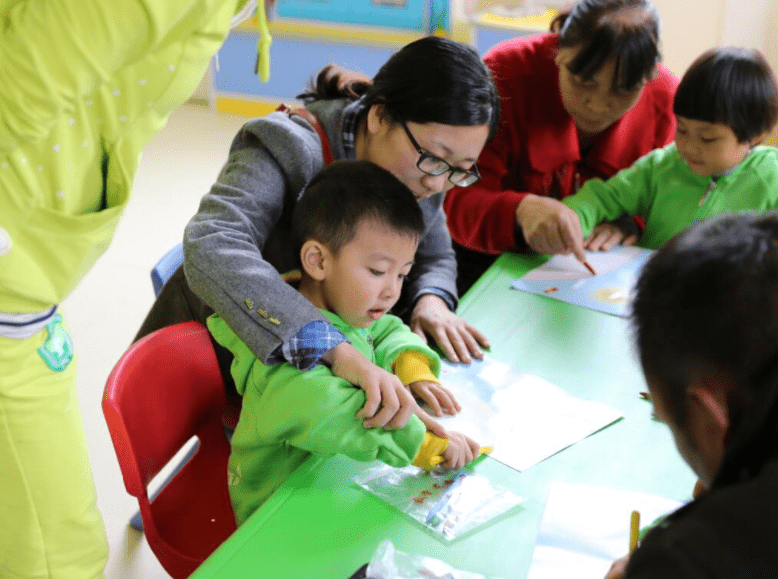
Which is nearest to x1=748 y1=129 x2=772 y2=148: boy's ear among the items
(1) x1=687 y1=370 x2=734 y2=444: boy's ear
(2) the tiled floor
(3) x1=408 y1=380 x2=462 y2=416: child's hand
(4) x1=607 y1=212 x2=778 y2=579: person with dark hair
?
(3) x1=408 y1=380 x2=462 y2=416: child's hand

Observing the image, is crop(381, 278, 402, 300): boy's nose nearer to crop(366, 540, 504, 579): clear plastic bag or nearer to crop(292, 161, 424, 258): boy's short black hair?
crop(292, 161, 424, 258): boy's short black hair

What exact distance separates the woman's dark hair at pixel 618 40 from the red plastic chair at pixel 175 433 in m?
0.93

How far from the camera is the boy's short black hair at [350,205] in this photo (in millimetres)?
1131

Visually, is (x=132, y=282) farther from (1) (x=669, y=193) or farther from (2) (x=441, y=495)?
(2) (x=441, y=495)

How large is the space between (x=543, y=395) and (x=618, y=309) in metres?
0.35

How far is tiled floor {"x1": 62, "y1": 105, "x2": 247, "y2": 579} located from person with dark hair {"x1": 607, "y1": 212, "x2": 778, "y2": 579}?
4.88 feet

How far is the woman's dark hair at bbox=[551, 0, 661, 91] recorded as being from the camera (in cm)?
156

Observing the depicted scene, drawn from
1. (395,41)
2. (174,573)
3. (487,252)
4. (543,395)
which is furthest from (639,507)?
(395,41)

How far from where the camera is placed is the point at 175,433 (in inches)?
47.4

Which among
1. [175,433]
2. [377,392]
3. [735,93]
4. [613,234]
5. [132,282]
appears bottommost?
[132,282]

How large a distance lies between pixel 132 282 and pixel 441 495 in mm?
2337

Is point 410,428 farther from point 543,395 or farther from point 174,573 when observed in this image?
point 174,573

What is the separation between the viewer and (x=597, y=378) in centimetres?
124

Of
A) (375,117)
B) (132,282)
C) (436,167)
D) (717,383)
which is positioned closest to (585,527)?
(717,383)
